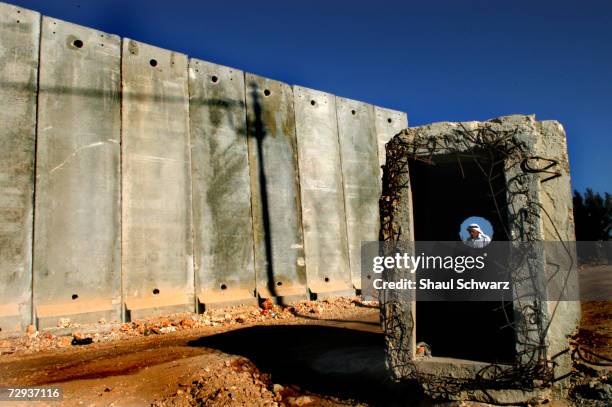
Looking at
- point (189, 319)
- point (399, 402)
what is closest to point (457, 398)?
point (399, 402)

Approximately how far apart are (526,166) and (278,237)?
232 inches

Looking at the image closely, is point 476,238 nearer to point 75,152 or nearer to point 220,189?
point 220,189

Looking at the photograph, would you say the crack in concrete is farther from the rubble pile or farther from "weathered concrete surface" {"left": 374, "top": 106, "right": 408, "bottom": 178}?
"weathered concrete surface" {"left": 374, "top": 106, "right": 408, "bottom": 178}

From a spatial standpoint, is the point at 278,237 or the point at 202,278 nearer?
the point at 202,278

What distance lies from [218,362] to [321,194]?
555cm

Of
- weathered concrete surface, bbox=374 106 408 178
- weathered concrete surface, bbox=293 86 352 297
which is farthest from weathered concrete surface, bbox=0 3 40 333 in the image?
weathered concrete surface, bbox=374 106 408 178

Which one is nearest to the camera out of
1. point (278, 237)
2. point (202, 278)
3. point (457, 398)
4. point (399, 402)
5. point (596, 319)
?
point (457, 398)

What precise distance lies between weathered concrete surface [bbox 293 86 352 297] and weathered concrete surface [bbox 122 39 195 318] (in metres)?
2.64

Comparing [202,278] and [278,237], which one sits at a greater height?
[278,237]

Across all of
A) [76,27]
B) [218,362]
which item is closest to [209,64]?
[76,27]

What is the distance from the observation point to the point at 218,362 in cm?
445

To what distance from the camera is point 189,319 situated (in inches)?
273

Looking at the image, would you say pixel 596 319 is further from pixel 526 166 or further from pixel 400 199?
pixel 400 199

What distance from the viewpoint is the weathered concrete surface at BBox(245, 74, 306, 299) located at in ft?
27.6
